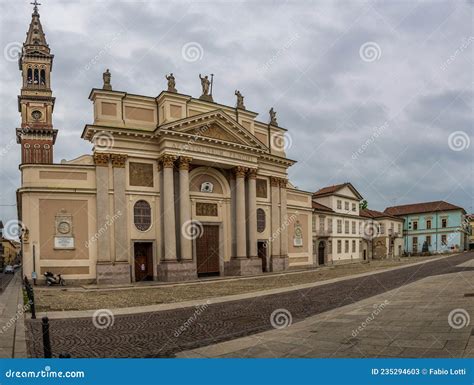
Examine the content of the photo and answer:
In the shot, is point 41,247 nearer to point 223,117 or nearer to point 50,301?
point 50,301

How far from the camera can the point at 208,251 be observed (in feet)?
98.6

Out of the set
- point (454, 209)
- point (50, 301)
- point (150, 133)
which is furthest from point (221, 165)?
point (454, 209)

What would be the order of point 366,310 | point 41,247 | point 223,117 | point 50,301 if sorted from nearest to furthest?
point 366,310 < point 50,301 < point 41,247 < point 223,117

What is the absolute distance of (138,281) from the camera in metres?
26.4

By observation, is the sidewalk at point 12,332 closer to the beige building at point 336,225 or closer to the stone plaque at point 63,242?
the stone plaque at point 63,242

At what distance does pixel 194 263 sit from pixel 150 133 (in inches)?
387

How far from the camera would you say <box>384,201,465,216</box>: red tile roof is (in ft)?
246

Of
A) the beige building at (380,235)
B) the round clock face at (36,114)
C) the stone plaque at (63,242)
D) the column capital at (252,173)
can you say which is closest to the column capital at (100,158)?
the stone plaque at (63,242)

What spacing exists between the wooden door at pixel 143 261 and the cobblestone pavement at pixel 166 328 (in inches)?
545

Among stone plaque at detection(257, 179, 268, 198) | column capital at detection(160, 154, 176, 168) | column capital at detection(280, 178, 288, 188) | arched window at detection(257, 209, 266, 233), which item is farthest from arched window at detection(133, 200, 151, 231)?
column capital at detection(280, 178, 288, 188)

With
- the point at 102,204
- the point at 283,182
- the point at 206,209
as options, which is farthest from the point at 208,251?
the point at 283,182
